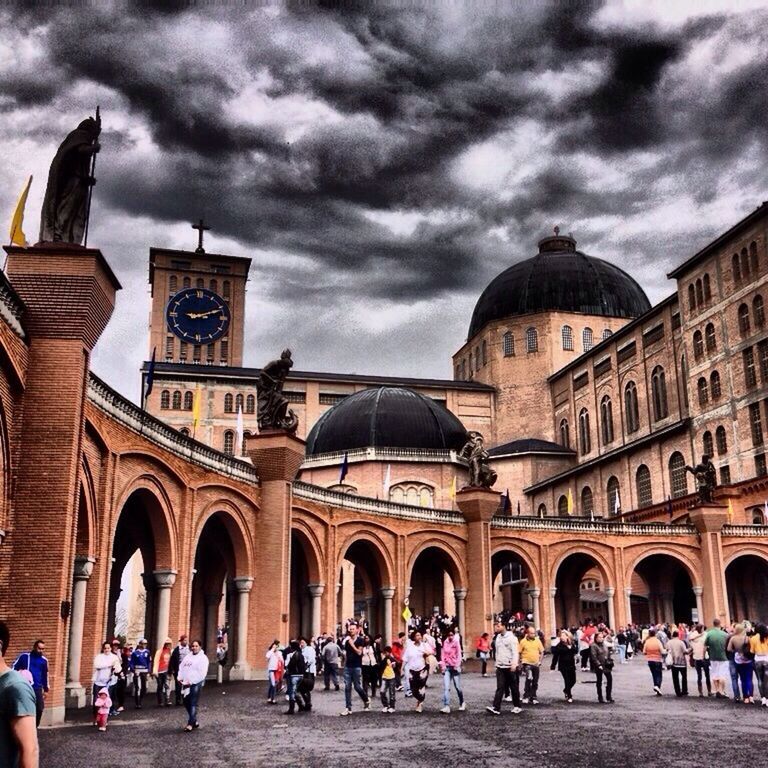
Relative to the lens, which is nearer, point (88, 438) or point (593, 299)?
point (88, 438)

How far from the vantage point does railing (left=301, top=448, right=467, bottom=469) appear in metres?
57.1

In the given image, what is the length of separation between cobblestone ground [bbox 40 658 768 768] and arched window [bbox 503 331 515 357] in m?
63.5

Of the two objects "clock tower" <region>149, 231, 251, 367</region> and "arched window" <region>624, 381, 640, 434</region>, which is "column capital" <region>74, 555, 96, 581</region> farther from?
"clock tower" <region>149, 231, 251, 367</region>

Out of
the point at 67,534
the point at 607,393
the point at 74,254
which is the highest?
the point at 607,393

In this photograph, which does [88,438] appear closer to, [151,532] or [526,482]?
[151,532]

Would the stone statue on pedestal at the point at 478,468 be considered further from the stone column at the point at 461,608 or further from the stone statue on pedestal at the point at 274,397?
the stone statue on pedestal at the point at 274,397

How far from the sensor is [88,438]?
67.6 feet

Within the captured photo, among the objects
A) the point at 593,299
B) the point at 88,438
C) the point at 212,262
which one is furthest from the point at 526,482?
the point at 88,438

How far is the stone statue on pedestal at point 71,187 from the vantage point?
58.6ft

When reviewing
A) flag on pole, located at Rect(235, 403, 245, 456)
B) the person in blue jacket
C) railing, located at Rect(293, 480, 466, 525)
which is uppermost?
flag on pole, located at Rect(235, 403, 245, 456)

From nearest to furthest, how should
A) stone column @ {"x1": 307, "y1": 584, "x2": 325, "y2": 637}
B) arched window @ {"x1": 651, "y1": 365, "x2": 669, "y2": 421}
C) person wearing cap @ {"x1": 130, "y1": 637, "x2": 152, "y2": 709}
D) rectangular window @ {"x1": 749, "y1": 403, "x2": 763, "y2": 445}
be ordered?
person wearing cap @ {"x1": 130, "y1": 637, "x2": 152, "y2": 709} → stone column @ {"x1": 307, "y1": 584, "x2": 325, "y2": 637} → rectangular window @ {"x1": 749, "y1": 403, "x2": 763, "y2": 445} → arched window @ {"x1": 651, "y1": 365, "x2": 669, "y2": 421}

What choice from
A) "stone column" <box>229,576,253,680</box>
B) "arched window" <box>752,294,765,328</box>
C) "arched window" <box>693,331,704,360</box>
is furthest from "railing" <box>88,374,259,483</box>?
"arched window" <box>693,331,704,360</box>

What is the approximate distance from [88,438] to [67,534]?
4355 mm

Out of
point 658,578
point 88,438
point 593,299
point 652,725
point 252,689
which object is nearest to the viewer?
point 652,725
